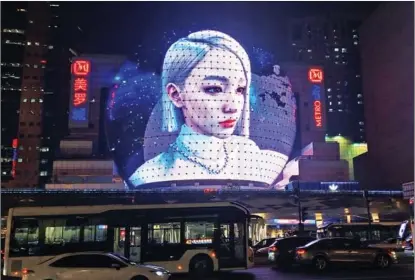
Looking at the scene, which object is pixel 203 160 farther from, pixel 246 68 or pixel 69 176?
pixel 69 176

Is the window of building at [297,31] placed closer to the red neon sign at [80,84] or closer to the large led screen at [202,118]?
the large led screen at [202,118]

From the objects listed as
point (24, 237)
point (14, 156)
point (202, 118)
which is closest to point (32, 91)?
point (14, 156)

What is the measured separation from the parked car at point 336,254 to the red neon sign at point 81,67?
8155 centimetres

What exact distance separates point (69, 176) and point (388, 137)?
6765cm

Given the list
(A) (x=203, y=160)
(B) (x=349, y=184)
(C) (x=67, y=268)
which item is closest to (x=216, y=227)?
(C) (x=67, y=268)

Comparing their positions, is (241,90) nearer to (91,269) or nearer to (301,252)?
(301,252)

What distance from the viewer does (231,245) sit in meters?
20.5

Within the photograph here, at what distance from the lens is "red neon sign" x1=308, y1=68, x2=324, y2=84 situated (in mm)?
101875

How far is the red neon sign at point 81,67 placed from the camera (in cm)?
9531

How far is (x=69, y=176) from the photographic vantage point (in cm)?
9388

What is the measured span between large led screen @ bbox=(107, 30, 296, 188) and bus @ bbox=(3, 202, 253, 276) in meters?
62.0

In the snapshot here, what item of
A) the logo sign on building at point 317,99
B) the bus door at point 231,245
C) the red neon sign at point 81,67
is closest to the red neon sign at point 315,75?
the logo sign on building at point 317,99

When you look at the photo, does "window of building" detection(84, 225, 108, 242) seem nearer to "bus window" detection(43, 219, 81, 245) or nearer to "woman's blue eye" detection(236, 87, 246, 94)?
"bus window" detection(43, 219, 81, 245)

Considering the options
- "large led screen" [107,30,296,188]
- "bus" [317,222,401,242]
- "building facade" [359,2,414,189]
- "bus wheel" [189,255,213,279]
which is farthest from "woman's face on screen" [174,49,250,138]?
"bus wheel" [189,255,213,279]
